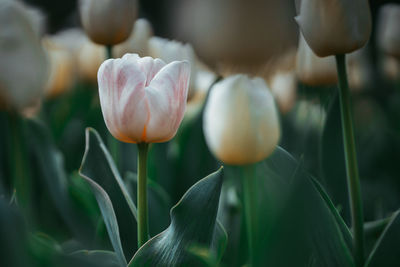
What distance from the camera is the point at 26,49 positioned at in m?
0.72

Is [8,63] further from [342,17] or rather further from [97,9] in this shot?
[342,17]

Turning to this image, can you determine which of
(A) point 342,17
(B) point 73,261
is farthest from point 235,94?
(B) point 73,261

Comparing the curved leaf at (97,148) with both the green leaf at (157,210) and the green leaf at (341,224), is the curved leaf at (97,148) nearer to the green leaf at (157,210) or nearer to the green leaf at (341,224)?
the green leaf at (157,210)

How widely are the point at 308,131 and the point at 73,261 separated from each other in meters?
0.56

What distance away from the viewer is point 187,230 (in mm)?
471

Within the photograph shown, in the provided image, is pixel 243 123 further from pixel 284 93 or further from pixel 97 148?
pixel 284 93

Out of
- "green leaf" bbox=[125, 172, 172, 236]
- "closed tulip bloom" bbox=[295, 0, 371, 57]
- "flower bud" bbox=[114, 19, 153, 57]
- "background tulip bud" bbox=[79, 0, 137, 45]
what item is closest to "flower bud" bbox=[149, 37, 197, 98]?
"flower bud" bbox=[114, 19, 153, 57]

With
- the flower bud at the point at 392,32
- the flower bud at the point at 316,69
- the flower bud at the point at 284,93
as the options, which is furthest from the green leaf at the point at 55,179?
the flower bud at the point at 392,32

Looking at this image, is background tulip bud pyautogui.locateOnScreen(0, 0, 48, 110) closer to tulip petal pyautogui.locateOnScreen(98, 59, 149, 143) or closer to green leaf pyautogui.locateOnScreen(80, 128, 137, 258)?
green leaf pyautogui.locateOnScreen(80, 128, 137, 258)

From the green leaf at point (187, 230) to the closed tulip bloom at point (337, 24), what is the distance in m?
0.17

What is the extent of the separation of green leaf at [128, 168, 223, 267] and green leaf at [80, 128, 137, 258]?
3.8 inches

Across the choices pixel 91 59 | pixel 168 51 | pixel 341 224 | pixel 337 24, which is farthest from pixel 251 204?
pixel 91 59

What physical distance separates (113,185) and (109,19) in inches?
9.7

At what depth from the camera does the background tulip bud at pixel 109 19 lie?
725 mm
